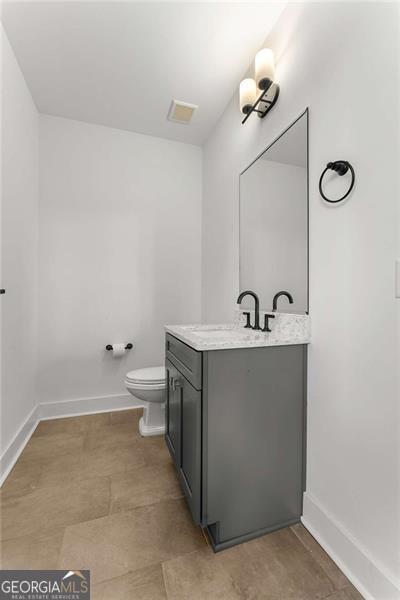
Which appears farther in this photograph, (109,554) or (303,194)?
(303,194)

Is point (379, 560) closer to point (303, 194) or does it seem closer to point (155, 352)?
point (303, 194)

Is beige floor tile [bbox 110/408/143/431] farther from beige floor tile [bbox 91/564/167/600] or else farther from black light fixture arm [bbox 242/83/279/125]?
black light fixture arm [bbox 242/83/279/125]

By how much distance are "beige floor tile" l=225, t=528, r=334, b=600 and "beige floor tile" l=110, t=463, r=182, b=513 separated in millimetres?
480

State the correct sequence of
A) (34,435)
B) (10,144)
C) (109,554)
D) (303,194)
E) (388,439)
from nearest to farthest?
1. (388,439)
2. (109,554)
3. (303,194)
4. (10,144)
5. (34,435)

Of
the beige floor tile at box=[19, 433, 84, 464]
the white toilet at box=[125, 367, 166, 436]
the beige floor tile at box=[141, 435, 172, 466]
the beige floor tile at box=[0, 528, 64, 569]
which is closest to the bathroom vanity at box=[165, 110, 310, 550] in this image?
the beige floor tile at box=[141, 435, 172, 466]

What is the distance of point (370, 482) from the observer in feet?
3.23

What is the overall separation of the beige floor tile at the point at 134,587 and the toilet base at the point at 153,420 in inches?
43.0

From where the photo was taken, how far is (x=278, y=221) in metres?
1.62

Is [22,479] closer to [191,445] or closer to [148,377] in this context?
[148,377]

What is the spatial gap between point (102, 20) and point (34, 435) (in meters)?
2.84

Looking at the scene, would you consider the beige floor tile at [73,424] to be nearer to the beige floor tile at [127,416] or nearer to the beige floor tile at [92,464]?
the beige floor tile at [127,416]

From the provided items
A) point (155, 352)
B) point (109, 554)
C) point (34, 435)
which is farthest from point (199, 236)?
point (109, 554)

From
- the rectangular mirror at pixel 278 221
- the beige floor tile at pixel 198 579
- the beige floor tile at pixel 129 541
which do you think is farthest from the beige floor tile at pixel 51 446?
the rectangular mirror at pixel 278 221

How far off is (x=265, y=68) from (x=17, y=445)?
111 inches
